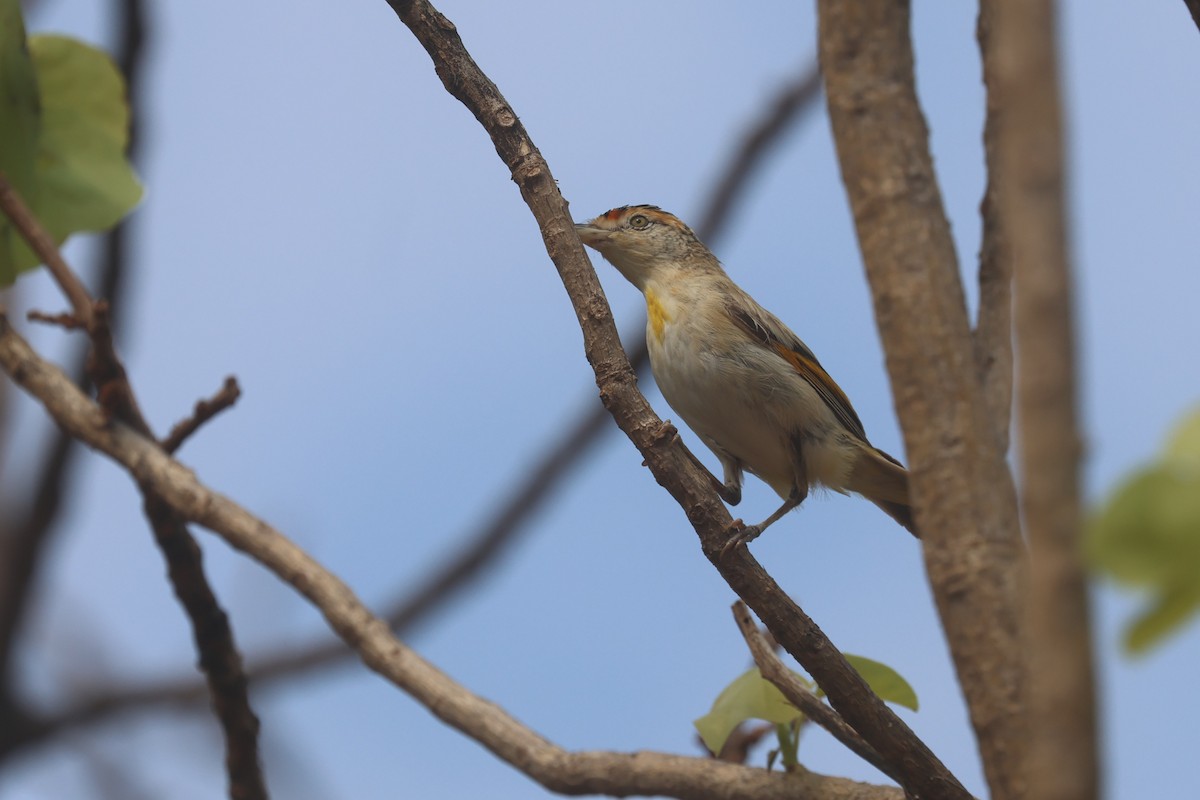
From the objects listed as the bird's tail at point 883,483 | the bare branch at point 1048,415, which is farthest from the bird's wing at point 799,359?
the bare branch at point 1048,415

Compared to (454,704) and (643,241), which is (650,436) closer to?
(454,704)

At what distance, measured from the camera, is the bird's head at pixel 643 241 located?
20.5 feet

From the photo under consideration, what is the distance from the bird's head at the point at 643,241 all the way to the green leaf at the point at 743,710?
3.25m

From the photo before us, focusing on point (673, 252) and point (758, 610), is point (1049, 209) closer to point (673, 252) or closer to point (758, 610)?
point (758, 610)

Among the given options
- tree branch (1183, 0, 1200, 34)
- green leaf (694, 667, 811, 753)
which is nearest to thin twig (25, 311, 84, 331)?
green leaf (694, 667, 811, 753)

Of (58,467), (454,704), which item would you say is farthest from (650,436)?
(58,467)

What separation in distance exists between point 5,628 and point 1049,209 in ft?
18.0

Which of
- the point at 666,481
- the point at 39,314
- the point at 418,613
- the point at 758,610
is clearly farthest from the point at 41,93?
the point at 418,613

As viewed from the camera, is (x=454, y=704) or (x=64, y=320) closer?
(x=454, y=704)

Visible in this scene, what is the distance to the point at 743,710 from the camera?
3.04m

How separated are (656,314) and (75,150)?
2.84m

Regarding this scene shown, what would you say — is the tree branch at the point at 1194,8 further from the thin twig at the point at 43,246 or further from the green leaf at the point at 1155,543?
the thin twig at the point at 43,246

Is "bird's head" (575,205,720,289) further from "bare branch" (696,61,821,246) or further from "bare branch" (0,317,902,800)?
"bare branch" (0,317,902,800)

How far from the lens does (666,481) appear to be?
9.41 ft
